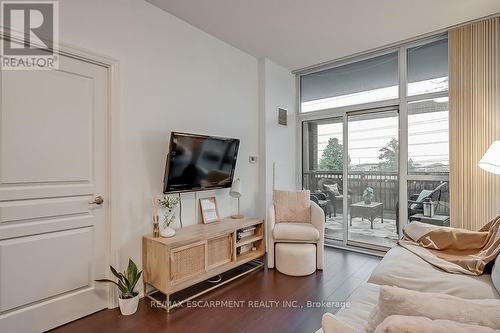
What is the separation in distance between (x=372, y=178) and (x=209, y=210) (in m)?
2.41

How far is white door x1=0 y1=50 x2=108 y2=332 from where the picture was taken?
6.17ft

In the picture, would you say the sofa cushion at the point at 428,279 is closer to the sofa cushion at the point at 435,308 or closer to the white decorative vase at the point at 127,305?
the sofa cushion at the point at 435,308

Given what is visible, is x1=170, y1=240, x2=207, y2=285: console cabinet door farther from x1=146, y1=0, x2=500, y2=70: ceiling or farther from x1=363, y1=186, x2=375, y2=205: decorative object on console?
x1=363, y1=186, x2=375, y2=205: decorative object on console

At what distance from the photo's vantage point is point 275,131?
163 inches

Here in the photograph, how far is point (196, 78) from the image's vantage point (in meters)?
3.10

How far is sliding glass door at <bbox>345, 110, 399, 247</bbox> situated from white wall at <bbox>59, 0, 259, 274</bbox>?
1959 mm

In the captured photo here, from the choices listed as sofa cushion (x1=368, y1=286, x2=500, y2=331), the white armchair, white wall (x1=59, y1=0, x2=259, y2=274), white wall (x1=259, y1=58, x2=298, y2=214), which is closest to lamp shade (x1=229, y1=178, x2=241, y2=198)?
white wall (x1=59, y1=0, x2=259, y2=274)

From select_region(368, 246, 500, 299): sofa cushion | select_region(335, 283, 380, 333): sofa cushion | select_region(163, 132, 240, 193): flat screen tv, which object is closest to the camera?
select_region(335, 283, 380, 333): sofa cushion

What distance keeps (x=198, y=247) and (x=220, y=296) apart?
52cm

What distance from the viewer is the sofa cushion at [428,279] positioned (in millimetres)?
1646

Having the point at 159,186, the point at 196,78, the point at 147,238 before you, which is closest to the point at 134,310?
the point at 147,238

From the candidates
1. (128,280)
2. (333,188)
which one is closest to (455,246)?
(333,188)

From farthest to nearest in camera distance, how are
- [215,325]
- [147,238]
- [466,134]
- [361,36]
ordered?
[361,36] < [466,134] < [147,238] < [215,325]

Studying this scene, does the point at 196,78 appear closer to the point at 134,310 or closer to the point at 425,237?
the point at 134,310
